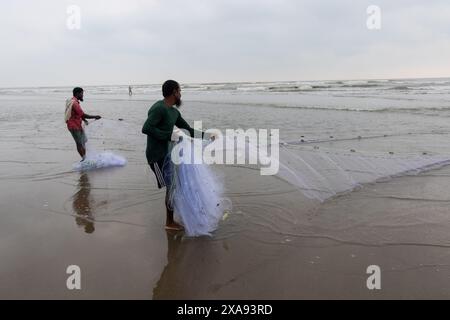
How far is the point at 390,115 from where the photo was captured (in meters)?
17.9

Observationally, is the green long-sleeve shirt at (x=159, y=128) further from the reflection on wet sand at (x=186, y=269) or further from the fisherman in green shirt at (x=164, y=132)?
the reflection on wet sand at (x=186, y=269)

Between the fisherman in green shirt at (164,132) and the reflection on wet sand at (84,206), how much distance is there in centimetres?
108

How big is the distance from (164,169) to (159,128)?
52 centimetres

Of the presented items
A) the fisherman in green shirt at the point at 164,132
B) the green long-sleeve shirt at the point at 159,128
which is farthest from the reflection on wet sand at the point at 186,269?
the green long-sleeve shirt at the point at 159,128

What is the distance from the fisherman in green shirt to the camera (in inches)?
178

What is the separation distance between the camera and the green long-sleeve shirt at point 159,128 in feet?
14.8

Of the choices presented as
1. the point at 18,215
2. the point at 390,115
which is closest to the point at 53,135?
the point at 18,215

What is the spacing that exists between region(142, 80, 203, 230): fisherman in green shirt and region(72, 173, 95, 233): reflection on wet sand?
3.55ft

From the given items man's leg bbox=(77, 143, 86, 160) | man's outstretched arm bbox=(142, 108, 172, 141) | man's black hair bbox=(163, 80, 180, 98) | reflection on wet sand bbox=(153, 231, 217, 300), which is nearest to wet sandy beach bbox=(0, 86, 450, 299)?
reflection on wet sand bbox=(153, 231, 217, 300)

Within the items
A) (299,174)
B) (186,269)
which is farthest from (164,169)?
(299,174)

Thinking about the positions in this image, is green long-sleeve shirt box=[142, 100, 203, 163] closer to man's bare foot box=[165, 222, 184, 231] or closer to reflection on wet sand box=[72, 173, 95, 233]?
man's bare foot box=[165, 222, 184, 231]

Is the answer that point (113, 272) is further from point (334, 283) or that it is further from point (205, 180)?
point (334, 283)

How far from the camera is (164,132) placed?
4.54 m
